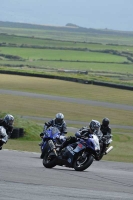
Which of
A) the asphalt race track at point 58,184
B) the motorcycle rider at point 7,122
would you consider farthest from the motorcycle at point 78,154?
the motorcycle rider at point 7,122

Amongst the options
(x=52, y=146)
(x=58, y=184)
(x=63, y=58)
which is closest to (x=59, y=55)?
(x=63, y=58)

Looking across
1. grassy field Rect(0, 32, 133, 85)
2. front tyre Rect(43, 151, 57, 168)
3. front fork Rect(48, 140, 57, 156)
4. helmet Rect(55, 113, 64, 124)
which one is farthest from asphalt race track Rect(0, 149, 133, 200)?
grassy field Rect(0, 32, 133, 85)

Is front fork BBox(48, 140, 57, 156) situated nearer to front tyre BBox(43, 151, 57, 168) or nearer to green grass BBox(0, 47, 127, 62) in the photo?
front tyre BBox(43, 151, 57, 168)

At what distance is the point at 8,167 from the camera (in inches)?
575

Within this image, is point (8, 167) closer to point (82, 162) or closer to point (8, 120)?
point (82, 162)

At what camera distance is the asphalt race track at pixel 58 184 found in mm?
10258

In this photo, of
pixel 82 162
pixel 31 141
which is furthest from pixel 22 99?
pixel 82 162

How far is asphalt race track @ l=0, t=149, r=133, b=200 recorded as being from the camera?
10258 millimetres

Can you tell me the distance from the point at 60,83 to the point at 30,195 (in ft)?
168

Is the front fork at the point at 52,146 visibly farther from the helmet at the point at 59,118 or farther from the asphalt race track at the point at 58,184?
the helmet at the point at 59,118

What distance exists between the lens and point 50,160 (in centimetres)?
1616

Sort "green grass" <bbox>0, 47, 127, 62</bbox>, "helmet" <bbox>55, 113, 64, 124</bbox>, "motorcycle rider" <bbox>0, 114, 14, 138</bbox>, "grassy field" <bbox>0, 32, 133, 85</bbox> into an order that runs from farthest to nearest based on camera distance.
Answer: "green grass" <bbox>0, 47, 127, 62</bbox>, "grassy field" <bbox>0, 32, 133, 85</bbox>, "helmet" <bbox>55, 113, 64, 124</bbox>, "motorcycle rider" <bbox>0, 114, 14, 138</bbox>

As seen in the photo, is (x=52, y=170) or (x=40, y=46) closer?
(x=52, y=170)

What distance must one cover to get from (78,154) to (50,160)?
0.89 metres
